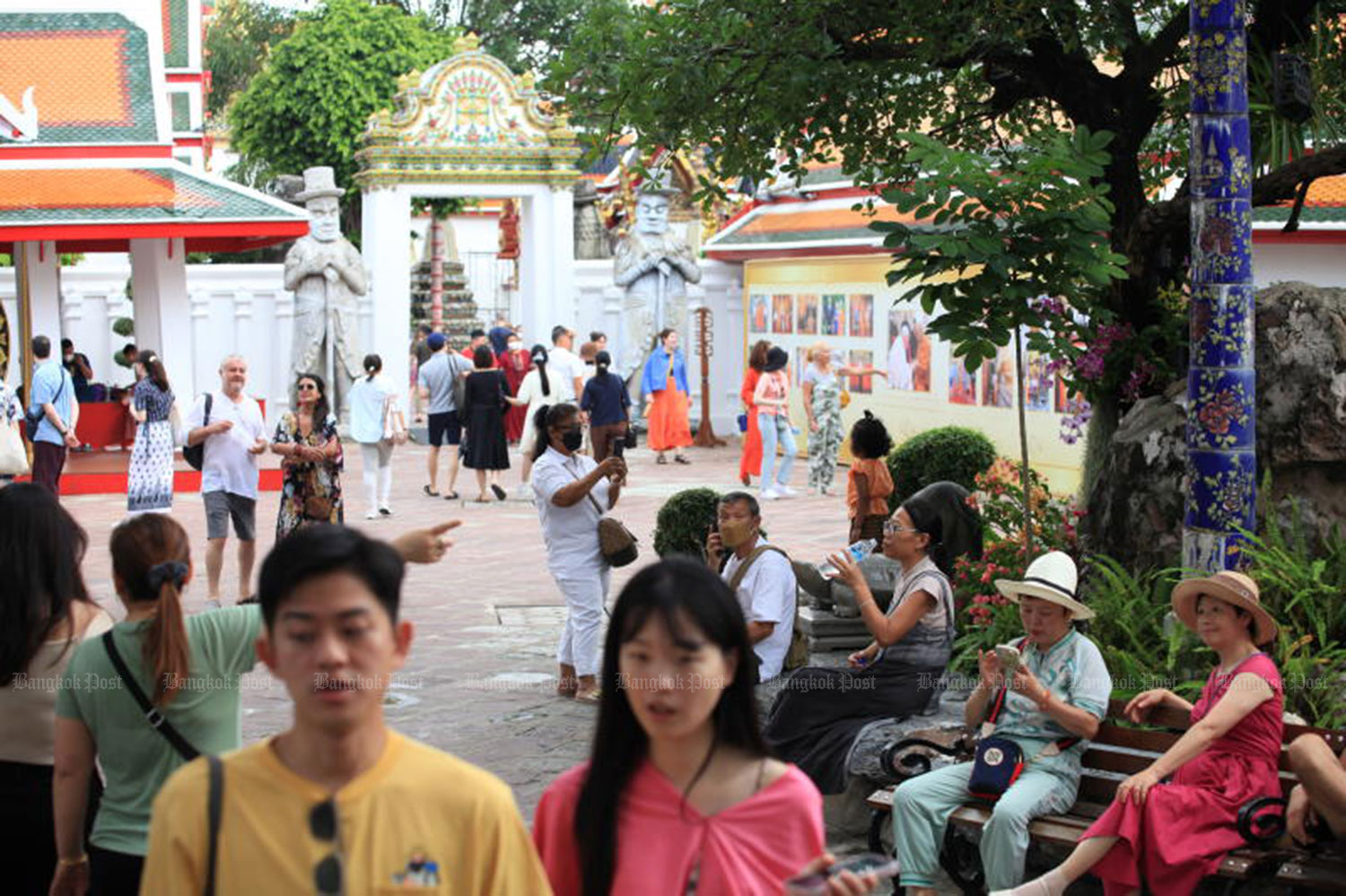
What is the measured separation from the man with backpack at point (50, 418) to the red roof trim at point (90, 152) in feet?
18.6

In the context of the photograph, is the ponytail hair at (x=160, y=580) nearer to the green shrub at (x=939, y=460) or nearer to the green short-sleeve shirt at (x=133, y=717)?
the green short-sleeve shirt at (x=133, y=717)

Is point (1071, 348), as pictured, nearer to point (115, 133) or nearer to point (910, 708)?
point (910, 708)

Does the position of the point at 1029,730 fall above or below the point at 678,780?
below

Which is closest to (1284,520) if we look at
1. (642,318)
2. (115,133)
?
(115,133)

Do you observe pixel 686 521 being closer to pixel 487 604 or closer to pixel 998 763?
pixel 487 604

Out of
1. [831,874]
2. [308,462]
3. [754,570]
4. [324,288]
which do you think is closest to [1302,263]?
[308,462]

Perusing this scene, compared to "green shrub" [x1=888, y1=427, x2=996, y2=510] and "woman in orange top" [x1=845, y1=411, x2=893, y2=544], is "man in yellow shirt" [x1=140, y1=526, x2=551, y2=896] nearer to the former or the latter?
"woman in orange top" [x1=845, y1=411, x2=893, y2=544]

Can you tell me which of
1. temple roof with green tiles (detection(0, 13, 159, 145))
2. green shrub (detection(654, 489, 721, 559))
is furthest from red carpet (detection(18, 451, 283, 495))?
green shrub (detection(654, 489, 721, 559))

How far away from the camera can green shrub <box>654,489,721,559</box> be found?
10703 mm

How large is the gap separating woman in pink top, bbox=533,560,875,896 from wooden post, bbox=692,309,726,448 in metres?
21.7

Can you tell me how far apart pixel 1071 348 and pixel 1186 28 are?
210 cm

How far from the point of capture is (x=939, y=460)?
12383mm

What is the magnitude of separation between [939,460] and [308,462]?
417 centimetres

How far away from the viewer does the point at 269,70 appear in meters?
36.9
